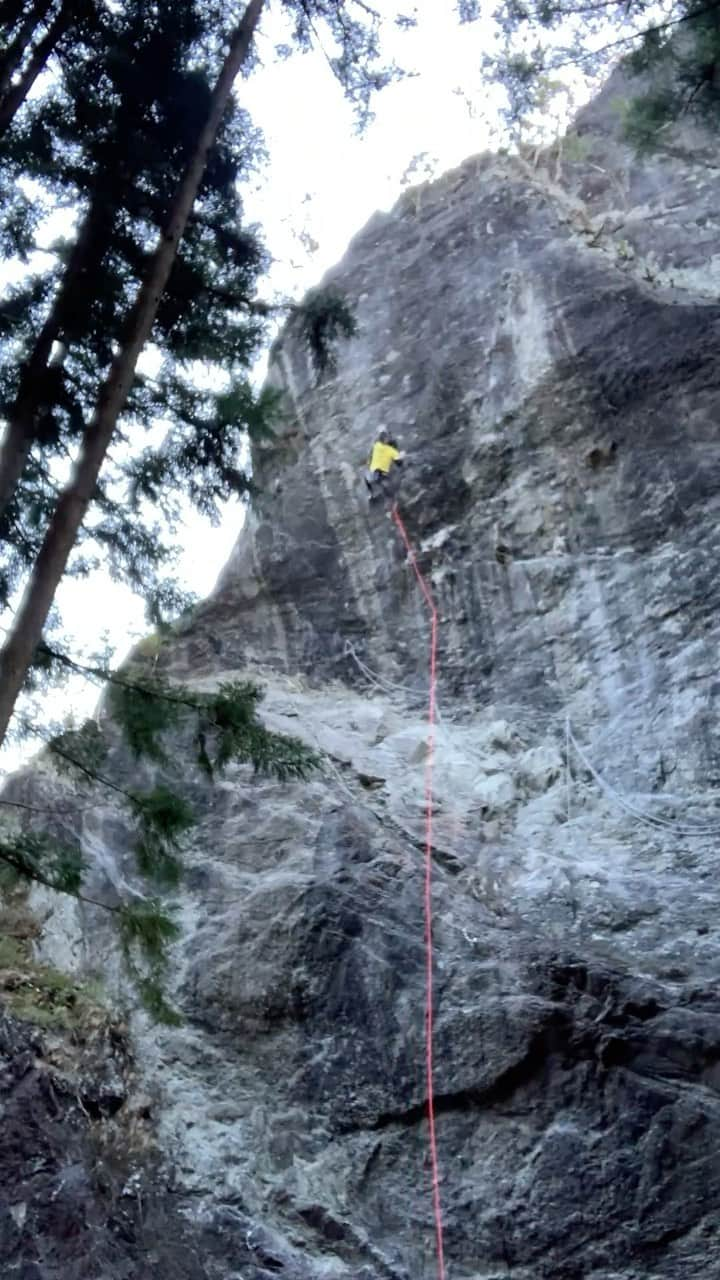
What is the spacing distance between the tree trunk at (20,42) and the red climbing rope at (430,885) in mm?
5403

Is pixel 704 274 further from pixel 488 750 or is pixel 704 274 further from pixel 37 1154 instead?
pixel 37 1154

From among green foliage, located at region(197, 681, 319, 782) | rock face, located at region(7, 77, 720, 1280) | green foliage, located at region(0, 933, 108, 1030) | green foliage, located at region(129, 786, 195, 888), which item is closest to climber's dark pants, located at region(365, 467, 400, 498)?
rock face, located at region(7, 77, 720, 1280)

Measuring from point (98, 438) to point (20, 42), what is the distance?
2.12m

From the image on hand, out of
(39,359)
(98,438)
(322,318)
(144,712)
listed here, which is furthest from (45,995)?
(322,318)

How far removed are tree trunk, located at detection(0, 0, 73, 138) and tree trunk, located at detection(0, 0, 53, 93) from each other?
5 centimetres

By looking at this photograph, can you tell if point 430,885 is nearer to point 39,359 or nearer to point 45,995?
point 45,995

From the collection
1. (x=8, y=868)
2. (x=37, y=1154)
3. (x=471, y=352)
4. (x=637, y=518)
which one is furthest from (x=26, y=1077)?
(x=471, y=352)

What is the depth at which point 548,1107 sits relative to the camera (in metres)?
7.17

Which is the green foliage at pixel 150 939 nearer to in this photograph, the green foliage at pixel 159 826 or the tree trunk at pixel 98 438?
the green foliage at pixel 159 826

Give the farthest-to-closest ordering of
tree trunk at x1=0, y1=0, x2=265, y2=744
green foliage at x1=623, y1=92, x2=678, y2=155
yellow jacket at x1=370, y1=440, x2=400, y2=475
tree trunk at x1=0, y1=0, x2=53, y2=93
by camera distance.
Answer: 1. yellow jacket at x1=370, y1=440, x2=400, y2=475
2. green foliage at x1=623, y1=92, x2=678, y2=155
3. tree trunk at x1=0, y1=0, x2=53, y2=93
4. tree trunk at x1=0, y1=0, x2=265, y2=744

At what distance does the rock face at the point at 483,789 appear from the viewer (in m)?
6.98

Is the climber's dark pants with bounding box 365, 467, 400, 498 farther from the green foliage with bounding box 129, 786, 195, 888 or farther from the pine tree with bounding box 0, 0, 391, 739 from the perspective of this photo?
the green foliage with bounding box 129, 786, 195, 888

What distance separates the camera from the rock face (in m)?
6.98

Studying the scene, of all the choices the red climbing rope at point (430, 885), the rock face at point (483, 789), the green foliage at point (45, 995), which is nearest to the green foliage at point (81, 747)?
the green foliage at point (45, 995)
